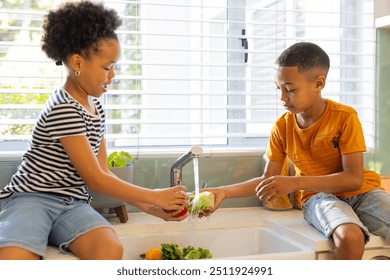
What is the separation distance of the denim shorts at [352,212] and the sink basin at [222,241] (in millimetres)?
114

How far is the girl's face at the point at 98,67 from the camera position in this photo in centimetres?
150

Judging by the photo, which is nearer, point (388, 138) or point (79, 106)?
point (79, 106)

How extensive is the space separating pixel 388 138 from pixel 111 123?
3.27 ft

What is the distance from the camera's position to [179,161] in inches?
66.6

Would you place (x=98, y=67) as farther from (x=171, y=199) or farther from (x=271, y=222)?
(x=271, y=222)

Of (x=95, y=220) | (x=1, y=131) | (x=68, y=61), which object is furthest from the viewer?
(x=1, y=131)

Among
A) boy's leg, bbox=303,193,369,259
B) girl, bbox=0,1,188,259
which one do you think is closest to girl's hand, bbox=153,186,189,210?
girl, bbox=0,1,188,259

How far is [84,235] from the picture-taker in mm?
1375

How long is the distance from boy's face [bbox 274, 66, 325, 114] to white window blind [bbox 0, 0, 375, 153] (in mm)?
334

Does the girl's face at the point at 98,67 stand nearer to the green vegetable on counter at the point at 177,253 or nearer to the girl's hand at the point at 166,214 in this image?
the girl's hand at the point at 166,214

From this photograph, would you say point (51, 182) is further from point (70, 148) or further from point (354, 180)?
point (354, 180)

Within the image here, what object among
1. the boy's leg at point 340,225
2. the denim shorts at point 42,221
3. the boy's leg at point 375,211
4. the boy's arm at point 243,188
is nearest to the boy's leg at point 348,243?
the boy's leg at point 340,225
